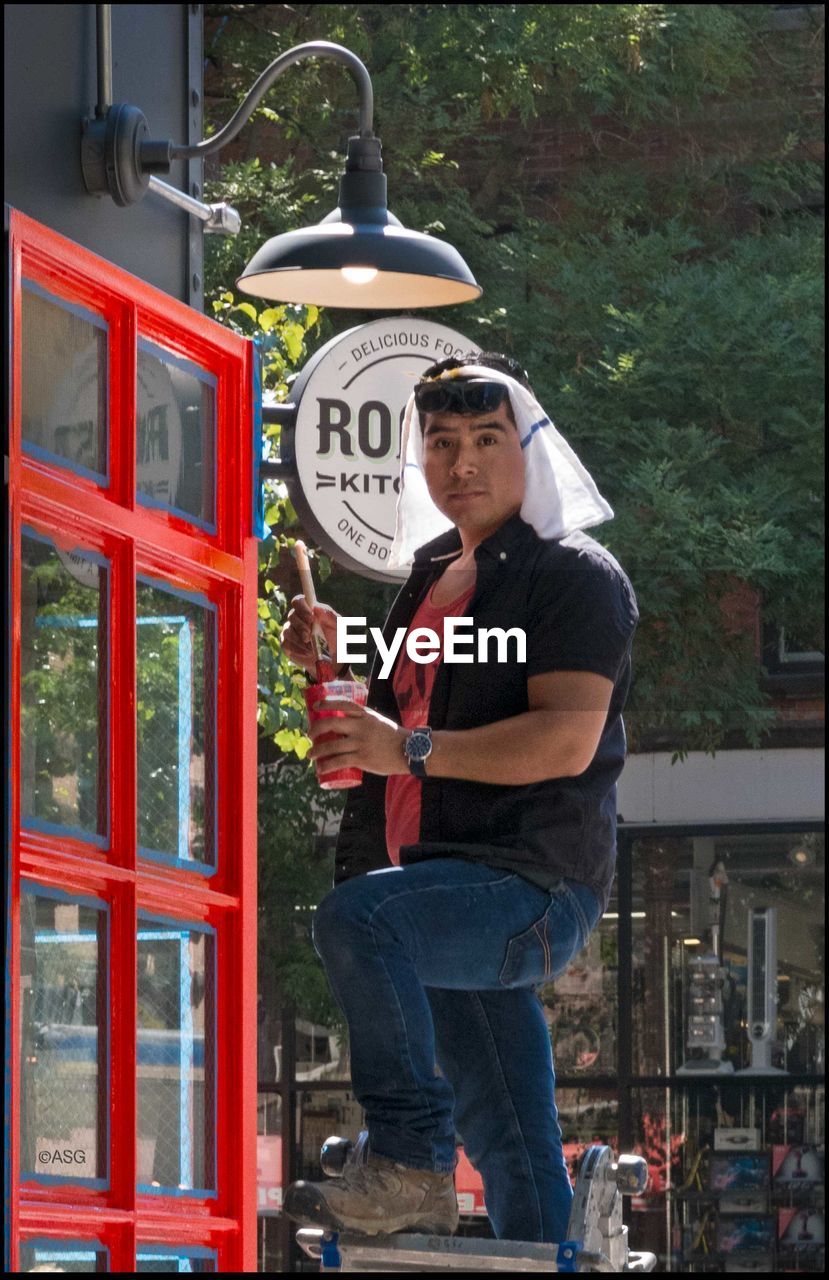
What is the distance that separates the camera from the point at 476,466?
2.38 metres

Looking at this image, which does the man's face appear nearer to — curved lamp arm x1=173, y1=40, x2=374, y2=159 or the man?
the man

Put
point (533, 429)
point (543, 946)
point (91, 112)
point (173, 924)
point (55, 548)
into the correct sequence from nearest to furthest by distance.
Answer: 1. point (543, 946)
2. point (533, 429)
3. point (55, 548)
4. point (91, 112)
5. point (173, 924)

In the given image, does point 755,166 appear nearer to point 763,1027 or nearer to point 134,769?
point 134,769

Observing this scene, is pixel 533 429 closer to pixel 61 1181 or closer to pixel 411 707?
pixel 411 707

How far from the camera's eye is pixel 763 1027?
7973 millimetres

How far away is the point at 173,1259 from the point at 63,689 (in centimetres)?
79

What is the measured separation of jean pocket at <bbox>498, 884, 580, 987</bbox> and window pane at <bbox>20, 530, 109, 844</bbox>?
57cm

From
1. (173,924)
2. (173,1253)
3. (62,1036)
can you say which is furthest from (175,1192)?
(62,1036)

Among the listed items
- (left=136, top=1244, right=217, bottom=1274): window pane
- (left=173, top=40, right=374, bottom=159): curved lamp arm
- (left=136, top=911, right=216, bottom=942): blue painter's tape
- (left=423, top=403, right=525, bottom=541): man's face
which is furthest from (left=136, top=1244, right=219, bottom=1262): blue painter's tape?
(left=173, top=40, right=374, bottom=159): curved lamp arm

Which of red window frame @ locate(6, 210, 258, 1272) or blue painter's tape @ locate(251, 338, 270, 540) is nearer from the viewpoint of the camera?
red window frame @ locate(6, 210, 258, 1272)

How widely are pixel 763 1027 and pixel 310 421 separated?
459 centimetres

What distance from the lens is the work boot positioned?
219cm

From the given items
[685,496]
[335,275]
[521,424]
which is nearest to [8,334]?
[521,424]

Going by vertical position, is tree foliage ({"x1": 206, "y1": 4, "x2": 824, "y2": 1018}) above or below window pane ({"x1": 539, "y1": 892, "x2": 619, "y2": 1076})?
above
